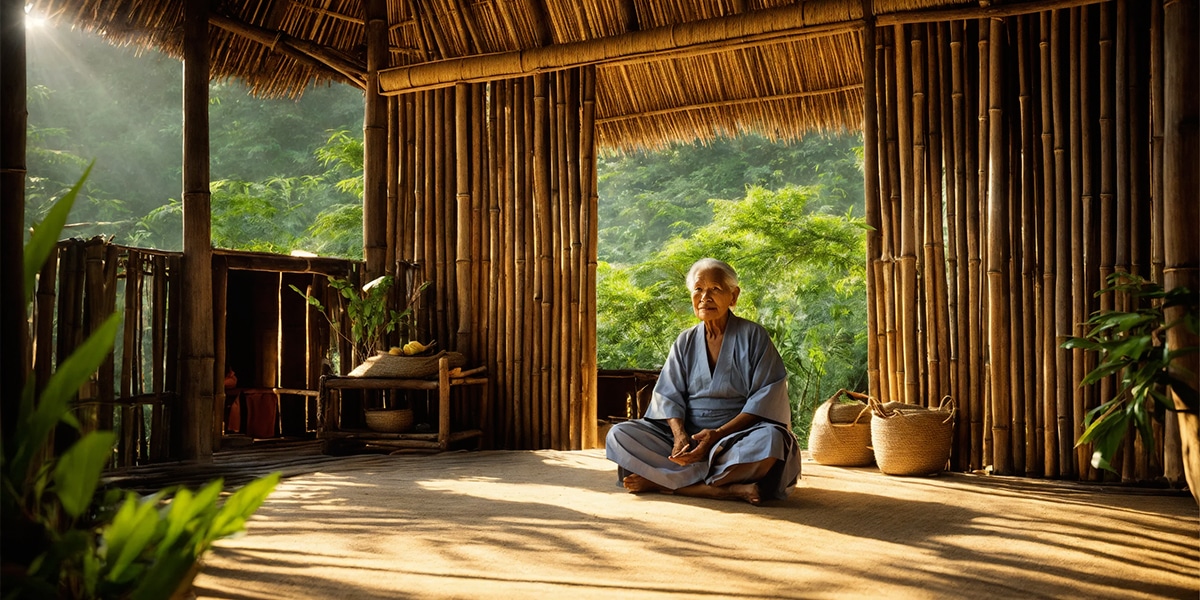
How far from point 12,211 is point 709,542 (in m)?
2.05

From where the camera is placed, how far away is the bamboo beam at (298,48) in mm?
5926

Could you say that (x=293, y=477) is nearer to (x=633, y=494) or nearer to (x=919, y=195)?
(x=633, y=494)

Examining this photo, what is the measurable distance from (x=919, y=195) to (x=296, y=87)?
4398 mm

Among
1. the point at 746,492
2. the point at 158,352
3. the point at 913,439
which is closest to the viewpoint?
the point at 746,492

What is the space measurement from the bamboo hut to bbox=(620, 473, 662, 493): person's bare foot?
5.17 ft

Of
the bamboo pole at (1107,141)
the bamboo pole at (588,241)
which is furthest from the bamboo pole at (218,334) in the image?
the bamboo pole at (1107,141)

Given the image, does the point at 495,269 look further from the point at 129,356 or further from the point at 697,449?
the point at 697,449

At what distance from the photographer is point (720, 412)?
405cm

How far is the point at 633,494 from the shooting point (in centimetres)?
395

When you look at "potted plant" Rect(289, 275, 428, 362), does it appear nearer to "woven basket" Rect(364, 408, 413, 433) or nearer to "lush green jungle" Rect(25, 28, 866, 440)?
"woven basket" Rect(364, 408, 413, 433)

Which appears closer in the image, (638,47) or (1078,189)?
(1078,189)

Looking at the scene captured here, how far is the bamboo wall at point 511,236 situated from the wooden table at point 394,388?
0.36 meters

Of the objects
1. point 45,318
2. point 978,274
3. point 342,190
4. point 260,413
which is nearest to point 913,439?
point 978,274

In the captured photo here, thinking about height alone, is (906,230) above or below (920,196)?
below
